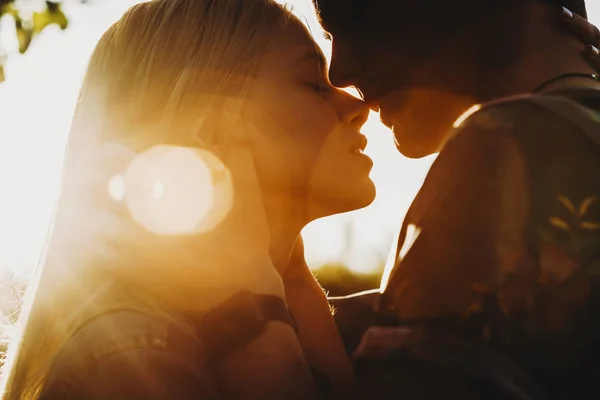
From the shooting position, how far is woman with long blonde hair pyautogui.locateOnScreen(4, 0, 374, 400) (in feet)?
7.41

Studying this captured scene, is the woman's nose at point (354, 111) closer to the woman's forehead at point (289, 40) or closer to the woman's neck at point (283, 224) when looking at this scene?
the woman's forehead at point (289, 40)

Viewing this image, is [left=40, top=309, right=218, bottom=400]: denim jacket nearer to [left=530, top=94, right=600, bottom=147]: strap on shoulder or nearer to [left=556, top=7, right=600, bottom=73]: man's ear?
[left=530, top=94, right=600, bottom=147]: strap on shoulder

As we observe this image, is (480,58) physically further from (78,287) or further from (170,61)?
(78,287)

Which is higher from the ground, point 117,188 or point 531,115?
point 531,115

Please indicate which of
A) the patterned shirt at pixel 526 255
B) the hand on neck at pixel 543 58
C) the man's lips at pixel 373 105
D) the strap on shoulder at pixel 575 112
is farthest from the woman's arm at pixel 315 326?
the strap on shoulder at pixel 575 112

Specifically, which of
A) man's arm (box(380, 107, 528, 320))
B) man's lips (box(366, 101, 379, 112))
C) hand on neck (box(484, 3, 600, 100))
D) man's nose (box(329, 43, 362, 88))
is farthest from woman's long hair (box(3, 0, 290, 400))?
man's arm (box(380, 107, 528, 320))

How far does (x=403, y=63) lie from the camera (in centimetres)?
269

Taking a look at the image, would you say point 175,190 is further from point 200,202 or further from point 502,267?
point 502,267

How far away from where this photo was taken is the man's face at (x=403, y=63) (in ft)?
8.16

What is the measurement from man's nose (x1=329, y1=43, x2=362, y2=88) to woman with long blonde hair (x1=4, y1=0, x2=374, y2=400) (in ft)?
0.19

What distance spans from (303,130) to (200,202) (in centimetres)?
55

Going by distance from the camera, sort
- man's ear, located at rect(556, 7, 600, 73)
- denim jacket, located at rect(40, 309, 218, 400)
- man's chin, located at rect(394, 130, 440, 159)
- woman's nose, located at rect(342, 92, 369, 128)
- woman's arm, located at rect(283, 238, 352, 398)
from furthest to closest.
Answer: man's chin, located at rect(394, 130, 440, 159), woman's nose, located at rect(342, 92, 369, 128), woman's arm, located at rect(283, 238, 352, 398), man's ear, located at rect(556, 7, 600, 73), denim jacket, located at rect(40, 309, 218, 400)

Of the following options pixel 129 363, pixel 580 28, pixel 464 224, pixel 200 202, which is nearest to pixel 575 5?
pixel 580 28

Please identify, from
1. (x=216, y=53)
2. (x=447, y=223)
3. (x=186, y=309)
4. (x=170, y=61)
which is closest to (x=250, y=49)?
(x=216, y=53)
